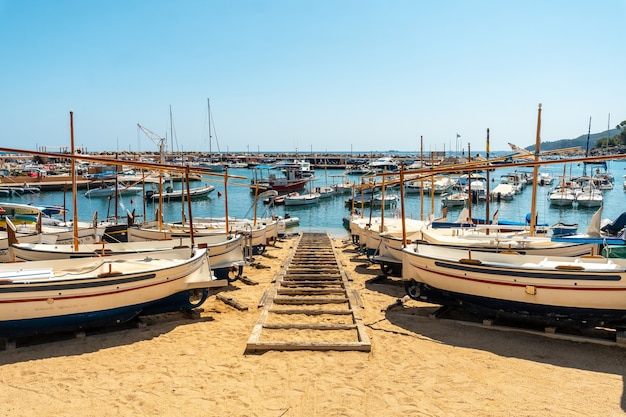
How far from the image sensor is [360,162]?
4779 inches

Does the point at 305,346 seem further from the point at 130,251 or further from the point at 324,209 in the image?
the point at 324,209

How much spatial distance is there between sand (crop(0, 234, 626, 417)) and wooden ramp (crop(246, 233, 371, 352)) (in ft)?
0.86

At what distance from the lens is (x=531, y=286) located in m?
8.47

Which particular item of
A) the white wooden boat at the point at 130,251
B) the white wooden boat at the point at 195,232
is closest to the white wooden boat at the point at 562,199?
the white wooden boat at the point at 195,232

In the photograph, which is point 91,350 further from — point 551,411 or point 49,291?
point 551,411

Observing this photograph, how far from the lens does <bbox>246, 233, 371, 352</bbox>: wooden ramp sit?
7846 mm

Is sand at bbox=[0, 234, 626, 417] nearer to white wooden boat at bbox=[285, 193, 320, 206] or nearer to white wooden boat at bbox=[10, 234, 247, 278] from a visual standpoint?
white wooden boat at bbox=[10, 234, 247, 278]

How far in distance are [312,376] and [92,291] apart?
14.7 ft

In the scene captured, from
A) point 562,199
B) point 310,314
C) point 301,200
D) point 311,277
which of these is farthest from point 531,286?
point 562,199

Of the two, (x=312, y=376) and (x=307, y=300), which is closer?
(x=312, y=376)

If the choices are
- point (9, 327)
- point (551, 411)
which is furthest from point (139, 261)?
point (551, 411)

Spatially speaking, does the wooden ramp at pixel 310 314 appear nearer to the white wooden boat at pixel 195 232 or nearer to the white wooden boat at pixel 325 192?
the white wooden boat at pixel 195 232

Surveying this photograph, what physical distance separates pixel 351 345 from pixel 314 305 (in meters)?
2.93

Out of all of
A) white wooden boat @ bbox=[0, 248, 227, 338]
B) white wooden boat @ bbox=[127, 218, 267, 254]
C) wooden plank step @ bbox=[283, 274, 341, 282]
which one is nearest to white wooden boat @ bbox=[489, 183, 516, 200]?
white wooden boat @ bbox=[127, 218, 267, 254]
